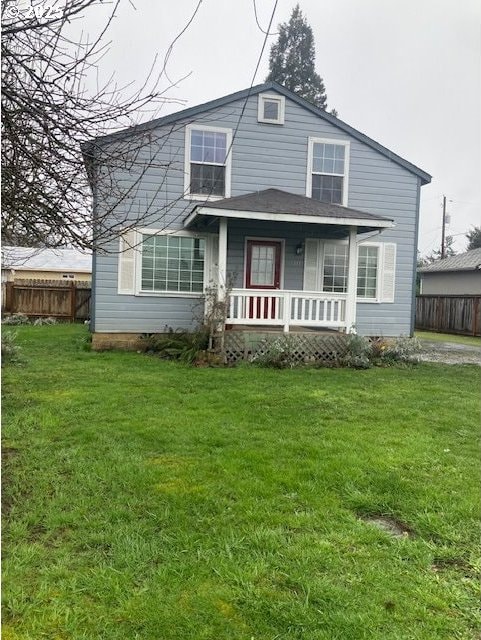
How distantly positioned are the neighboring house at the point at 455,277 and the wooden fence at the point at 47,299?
15288mm

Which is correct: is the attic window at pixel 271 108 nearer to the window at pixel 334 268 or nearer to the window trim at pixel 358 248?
the window trim at pixel 358 248

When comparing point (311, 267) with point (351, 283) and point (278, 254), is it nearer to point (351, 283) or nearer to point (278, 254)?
point (278, 254)

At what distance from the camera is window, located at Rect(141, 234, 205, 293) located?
10633 millimetres

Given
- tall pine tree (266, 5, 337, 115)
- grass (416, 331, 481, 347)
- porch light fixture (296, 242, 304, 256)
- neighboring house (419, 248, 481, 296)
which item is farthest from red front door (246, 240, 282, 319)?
tall pine tree (266, 5, 337, 115)

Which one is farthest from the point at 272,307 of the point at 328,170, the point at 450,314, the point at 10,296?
the point at 10,296

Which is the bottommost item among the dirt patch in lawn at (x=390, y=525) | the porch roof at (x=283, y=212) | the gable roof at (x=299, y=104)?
the dirt patch in lawn at (x=390, y=525)

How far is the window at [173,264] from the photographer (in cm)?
1063

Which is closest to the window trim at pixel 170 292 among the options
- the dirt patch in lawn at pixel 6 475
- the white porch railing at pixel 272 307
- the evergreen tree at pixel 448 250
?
the white porch railing at pixel 272 307

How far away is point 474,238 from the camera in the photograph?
139 ft

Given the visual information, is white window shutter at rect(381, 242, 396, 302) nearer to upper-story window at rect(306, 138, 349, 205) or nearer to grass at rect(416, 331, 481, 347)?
upper-story window at rect(306, 138, 349, 205)

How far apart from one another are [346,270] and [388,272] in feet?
3.40

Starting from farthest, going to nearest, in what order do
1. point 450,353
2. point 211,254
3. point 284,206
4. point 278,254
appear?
point 450,353
point 278,254
point 211,254
point 284,206

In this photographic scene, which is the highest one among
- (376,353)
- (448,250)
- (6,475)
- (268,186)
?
(448,250)

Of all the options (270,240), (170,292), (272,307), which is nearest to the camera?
(272,307)
